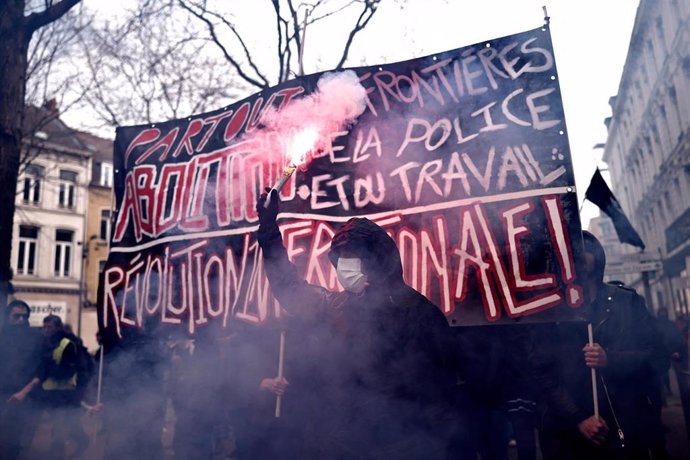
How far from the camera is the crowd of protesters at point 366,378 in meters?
2.43

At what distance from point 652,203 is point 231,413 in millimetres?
25578

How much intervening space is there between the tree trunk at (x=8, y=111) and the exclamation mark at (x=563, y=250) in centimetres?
457

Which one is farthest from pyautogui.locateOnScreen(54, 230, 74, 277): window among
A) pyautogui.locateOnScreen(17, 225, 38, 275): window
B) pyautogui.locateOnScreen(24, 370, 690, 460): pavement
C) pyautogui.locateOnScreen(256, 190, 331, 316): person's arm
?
pyautogui.locateOnScreen(256, 190, 331, 316): person's arm

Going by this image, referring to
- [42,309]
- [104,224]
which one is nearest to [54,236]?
[104,224]

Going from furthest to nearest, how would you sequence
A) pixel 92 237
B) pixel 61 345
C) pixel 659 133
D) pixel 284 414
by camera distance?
pixel 92 237 → pixel 659 133 → pixel 61 345 → pixel 284 414

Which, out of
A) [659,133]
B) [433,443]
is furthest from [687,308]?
[433,443]

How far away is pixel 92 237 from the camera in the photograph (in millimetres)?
26969

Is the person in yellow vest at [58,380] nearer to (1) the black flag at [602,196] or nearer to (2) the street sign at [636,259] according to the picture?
(1) the black flag at [602,196]

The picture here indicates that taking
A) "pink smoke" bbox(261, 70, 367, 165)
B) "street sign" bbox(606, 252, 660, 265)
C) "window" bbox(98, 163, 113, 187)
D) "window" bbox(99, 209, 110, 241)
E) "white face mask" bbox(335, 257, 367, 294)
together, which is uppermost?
"window" bbox(98, 163, 113, 187)

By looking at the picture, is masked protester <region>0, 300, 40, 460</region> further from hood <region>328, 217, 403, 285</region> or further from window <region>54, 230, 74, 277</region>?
window <region>54, 230, 74, 277</region>

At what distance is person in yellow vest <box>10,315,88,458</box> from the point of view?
5.35 metres

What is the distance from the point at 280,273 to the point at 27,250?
84.6 feet

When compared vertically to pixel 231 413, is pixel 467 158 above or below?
above

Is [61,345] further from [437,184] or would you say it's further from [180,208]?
[437,184]
